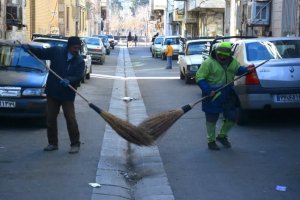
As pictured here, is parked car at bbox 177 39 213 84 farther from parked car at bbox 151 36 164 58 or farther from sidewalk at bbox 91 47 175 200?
parked car at bbox 151 36 164 58

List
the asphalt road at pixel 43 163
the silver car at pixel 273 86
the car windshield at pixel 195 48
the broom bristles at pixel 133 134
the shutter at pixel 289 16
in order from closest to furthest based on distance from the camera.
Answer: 1. the asphalt road at pixel 43 163
2. the broom bristles at pixel 133 134
3. the silver car at pixel 273 86
4. the shutter at pixel 289 16
5. the car windshield at pixel 195 48

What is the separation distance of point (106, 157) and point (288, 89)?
3.66 m

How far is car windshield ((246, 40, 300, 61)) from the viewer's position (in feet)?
35.4

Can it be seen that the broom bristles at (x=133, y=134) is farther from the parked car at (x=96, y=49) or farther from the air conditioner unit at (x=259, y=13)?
the parked car at (x=96, y=49)

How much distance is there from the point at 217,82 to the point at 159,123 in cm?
126

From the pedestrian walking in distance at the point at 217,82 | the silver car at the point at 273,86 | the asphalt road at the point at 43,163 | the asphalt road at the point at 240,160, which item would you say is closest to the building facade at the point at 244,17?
the asphalt road at the point at 240,160

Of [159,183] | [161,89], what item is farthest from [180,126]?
[161,89]

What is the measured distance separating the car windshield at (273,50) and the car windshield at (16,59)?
156 inches

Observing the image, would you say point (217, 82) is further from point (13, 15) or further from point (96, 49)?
point (96, 49)

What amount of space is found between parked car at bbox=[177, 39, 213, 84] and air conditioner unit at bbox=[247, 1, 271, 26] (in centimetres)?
237

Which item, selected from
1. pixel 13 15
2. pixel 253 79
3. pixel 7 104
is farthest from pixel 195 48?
pixel 7 104

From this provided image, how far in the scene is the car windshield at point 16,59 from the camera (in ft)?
36.6

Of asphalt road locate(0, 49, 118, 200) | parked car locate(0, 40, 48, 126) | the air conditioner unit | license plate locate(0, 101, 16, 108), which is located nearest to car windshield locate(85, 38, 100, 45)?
the air conditioner unit

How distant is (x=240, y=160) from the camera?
8.10 meters
